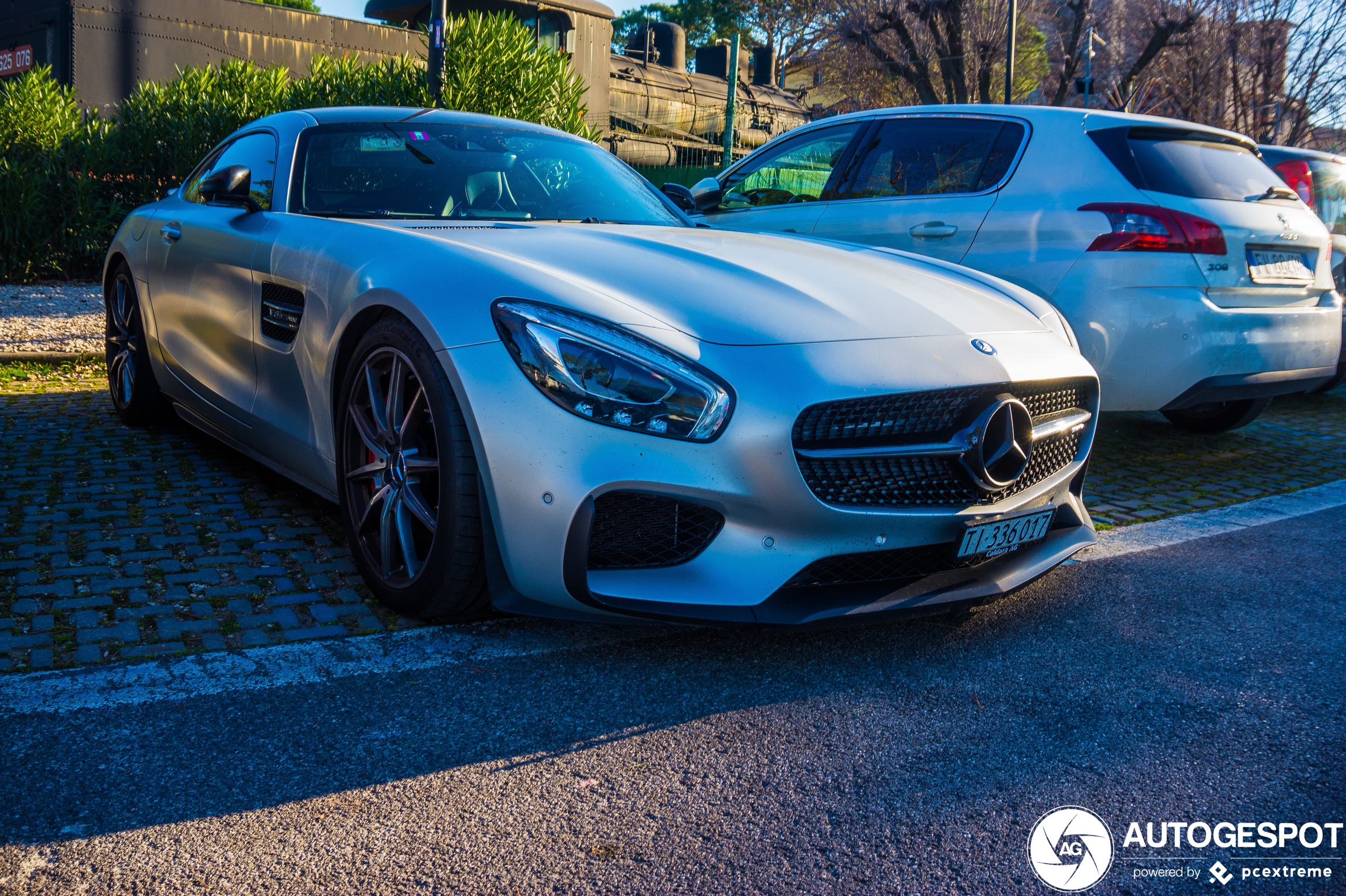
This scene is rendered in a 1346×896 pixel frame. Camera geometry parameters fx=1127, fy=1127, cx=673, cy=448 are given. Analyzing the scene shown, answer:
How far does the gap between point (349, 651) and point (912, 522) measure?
1485 mm

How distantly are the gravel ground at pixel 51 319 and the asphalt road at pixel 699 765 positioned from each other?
5.94 m

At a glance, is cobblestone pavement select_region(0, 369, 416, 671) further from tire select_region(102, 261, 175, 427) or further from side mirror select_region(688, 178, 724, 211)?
side mirror select_region(688, 178, 724, 211)

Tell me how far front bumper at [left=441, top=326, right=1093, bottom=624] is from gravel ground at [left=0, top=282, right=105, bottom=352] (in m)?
6.11

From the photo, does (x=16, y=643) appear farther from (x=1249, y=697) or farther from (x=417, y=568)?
(x=1249, y=697)

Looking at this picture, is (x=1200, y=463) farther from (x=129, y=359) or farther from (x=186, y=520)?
(x=129, y=359)

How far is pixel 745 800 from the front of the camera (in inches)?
89.0

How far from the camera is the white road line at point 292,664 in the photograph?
2.63 m

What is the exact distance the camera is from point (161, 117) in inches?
401

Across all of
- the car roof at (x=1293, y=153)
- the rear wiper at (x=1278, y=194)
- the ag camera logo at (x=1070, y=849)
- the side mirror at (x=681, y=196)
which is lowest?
the ag camera logo at (x=1070, y=849)

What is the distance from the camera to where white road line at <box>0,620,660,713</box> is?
2.63 metres

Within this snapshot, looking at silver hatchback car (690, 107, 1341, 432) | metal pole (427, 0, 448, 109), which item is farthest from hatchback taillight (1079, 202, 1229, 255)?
metal pole (427, 0, 448, 109)

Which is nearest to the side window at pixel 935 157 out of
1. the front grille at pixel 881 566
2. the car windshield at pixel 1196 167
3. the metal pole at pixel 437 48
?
the car windshield at pixel 1196 167

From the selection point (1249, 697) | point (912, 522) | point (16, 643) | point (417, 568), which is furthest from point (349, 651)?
point (1249, 697)

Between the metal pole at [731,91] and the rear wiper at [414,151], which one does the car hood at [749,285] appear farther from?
the metal pole at [731,91]
